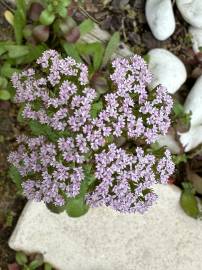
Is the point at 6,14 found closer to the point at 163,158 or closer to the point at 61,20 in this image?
the point at 61,20

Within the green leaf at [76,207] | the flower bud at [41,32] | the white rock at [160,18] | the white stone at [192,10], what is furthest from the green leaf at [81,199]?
the white stone at [192,10]

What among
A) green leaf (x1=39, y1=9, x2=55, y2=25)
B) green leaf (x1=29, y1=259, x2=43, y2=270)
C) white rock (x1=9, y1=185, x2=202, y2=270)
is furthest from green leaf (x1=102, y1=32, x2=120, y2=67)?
green leaf (x1=29, y1=259, x2=43, y2=270)

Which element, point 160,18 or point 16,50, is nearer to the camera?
point 16,50

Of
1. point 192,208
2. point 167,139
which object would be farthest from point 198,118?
point 192,208

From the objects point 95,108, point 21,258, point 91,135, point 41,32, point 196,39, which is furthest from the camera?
point 196,39

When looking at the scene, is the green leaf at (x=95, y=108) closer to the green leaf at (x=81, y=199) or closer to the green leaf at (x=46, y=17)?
the green leaf at (x=81, y=199)

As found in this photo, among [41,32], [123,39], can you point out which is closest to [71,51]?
[41,32]

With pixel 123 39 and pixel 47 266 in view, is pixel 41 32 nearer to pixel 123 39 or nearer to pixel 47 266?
pixel 123 39
